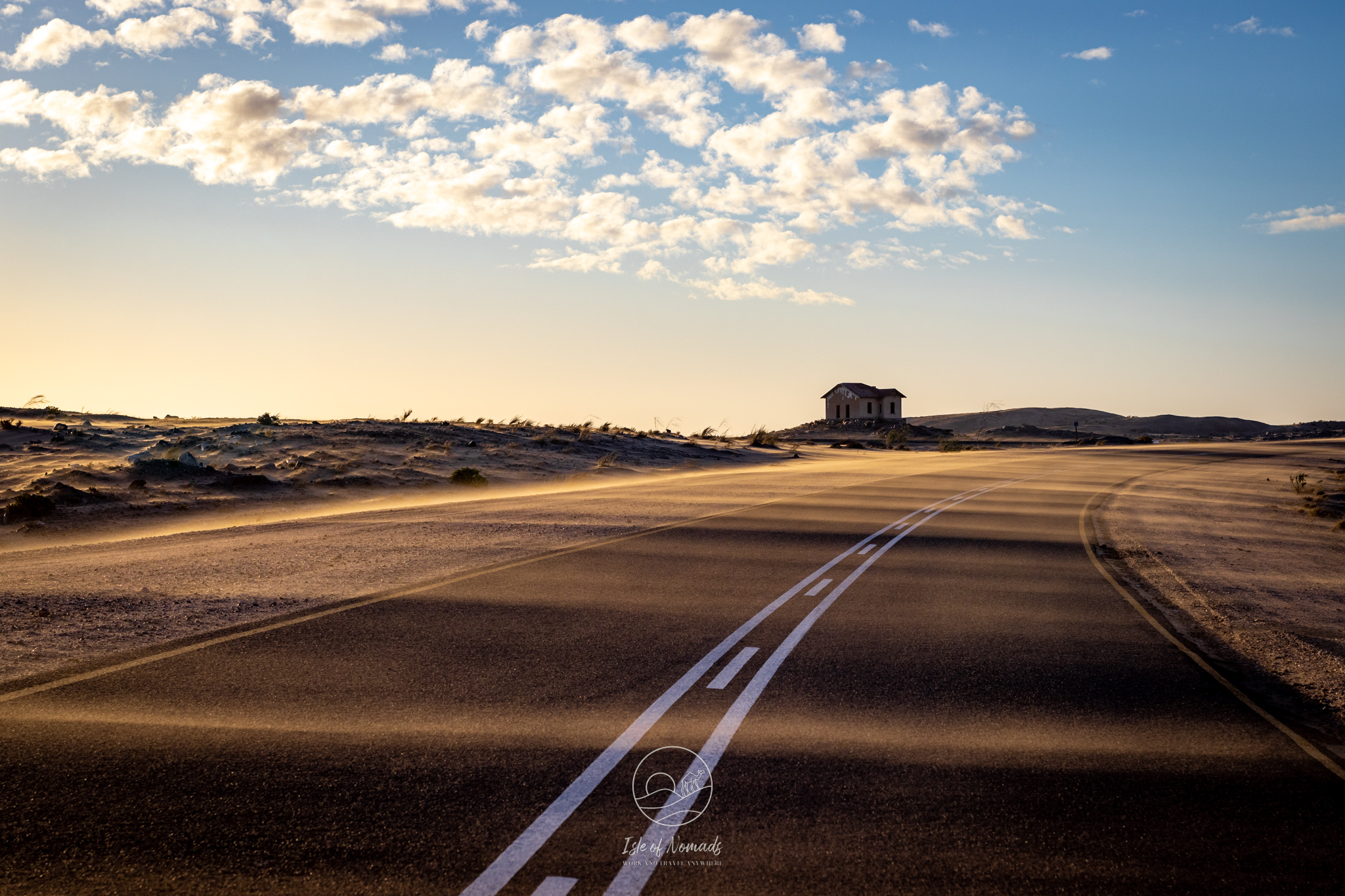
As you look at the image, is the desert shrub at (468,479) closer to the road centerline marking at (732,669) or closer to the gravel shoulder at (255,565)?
the gravel shoulder at (255,565)

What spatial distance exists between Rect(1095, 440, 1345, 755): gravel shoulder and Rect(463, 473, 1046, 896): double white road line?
3.51 m

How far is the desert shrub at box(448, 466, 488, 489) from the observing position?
96.6 ft

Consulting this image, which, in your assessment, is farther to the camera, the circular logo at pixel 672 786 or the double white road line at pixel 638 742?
the circular logo at pixel 672 786

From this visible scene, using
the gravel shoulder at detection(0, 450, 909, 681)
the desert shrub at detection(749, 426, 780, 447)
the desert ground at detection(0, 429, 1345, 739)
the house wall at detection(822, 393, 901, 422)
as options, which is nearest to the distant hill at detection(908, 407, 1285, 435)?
the house wall at detection(822, 393, 901, 422)

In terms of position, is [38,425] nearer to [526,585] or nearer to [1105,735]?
[526,585]

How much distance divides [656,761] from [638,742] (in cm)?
31

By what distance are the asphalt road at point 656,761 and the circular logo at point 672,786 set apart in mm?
42

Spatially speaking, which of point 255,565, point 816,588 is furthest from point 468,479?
point 816,588

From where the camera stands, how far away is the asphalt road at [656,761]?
385 cm

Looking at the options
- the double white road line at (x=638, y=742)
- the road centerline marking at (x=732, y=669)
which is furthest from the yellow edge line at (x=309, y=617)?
the road centerline marking at (x=732, y=669)

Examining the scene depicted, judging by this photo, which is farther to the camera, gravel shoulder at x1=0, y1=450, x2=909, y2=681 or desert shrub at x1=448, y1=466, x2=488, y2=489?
desert shrub at x1=448, y1=466, x2=488, y2=489

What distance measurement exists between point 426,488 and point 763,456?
27588mm

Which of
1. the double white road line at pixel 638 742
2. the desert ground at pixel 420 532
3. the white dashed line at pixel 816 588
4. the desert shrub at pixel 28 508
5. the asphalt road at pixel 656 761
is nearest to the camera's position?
the double white road line at pixel 638 742

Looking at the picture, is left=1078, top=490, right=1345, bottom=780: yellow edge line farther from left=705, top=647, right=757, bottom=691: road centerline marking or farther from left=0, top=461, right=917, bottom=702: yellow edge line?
left=0, top=461, right=917, bottom=702: yellow edge line
